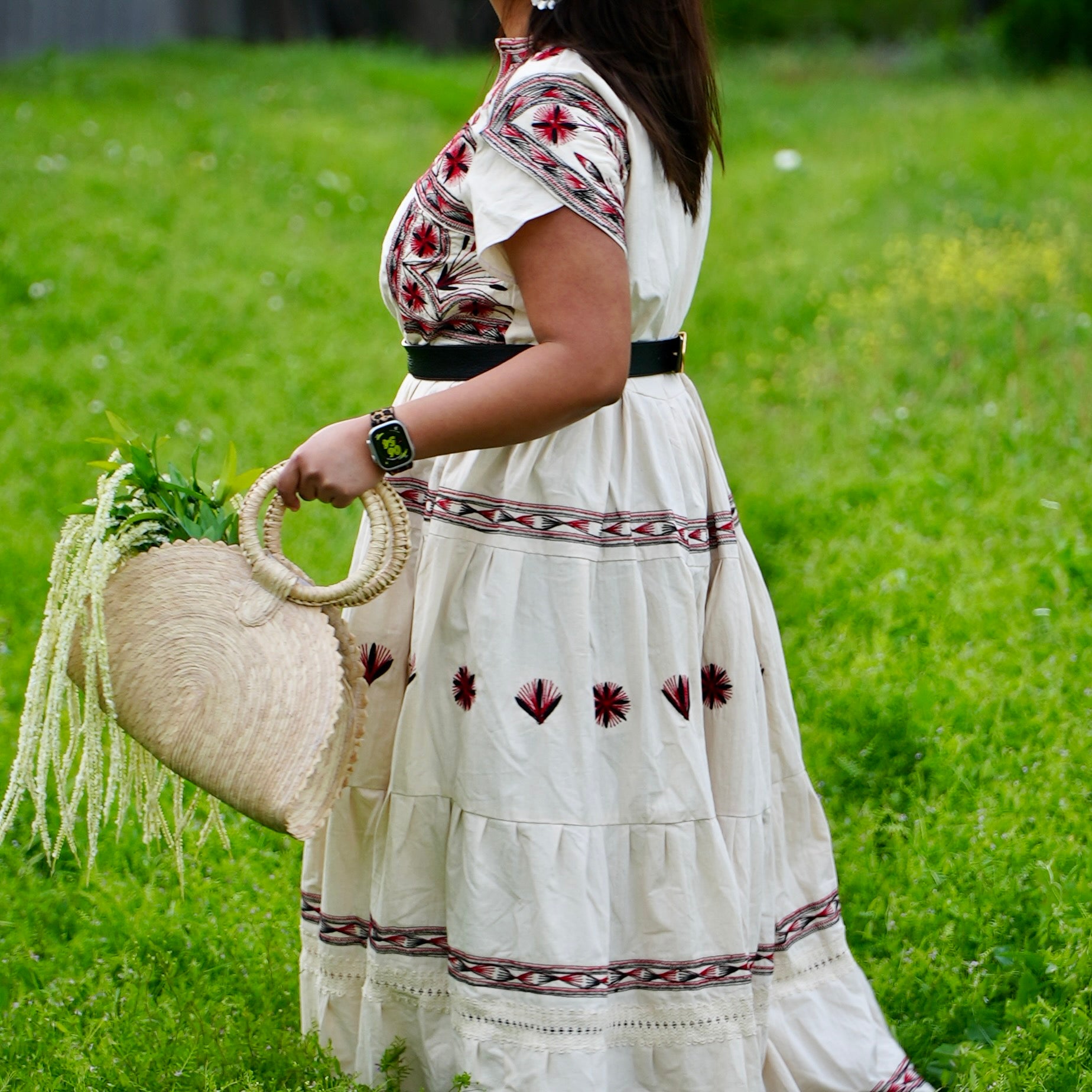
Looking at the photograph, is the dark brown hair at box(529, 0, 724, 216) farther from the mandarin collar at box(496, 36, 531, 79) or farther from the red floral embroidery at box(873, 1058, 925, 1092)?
the red floral embroidery at box(873, 1058, 925, 1092)

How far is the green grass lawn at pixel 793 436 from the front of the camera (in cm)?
269

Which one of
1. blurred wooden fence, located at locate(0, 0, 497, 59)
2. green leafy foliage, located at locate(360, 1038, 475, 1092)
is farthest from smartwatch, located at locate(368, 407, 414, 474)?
blurred wooden fence, located at locate(0, 0, 497, 59)

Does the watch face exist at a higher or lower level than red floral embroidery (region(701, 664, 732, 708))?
higher

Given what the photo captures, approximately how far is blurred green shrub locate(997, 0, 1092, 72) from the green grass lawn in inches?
83.2

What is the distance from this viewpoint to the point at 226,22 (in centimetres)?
1738

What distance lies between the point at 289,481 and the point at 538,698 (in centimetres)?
47

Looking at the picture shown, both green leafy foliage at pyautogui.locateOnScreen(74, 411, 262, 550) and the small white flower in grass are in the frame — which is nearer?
green leafy foliage at pyautogui.locateOnScreen(74, 411, 262, 550)

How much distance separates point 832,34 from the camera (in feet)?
88.3

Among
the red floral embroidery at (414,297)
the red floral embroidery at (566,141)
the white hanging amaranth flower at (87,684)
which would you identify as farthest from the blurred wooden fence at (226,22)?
the white hanging amaranth flower at (87,684)

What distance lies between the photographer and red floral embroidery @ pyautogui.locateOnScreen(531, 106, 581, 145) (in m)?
1.75

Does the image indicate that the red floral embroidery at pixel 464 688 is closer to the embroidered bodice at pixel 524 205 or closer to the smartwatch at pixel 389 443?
the smartwatch at pixel 389 443

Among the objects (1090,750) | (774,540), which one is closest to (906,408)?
(774,540)

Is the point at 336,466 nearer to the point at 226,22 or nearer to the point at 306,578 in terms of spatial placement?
the point at 306,578

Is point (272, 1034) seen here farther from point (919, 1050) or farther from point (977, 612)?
point (977, 612)
